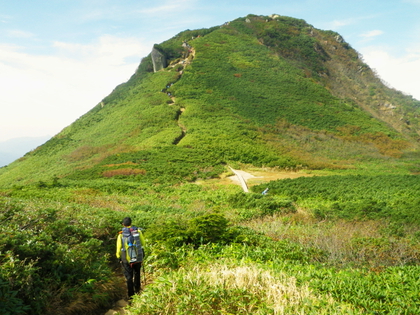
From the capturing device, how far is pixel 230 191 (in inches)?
866

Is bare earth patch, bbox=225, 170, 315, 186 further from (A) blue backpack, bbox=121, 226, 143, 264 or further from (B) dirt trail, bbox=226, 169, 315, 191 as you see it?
(A) blue backpack, bbox=121, 226, 143, 264

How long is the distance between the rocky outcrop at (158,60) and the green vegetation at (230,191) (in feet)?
6.30

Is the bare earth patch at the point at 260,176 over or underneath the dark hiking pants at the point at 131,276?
underneath

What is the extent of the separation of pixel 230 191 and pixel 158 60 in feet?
158

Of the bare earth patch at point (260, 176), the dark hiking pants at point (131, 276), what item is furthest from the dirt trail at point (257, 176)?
the dark hiking pants at point (131, 276)

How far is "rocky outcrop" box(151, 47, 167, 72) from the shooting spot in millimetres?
62312

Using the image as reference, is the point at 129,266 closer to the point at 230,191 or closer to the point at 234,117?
the point at 230,191

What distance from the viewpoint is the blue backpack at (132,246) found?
5742 millimetres

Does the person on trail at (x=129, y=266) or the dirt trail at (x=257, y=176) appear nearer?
the person on trail at (x=129, y=266)

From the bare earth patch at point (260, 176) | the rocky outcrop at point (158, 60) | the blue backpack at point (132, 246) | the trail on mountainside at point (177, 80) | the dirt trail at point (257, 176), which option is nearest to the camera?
the blue backpack at point (132, 246)

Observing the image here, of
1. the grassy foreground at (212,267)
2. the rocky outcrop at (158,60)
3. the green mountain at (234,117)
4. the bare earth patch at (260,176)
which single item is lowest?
the bare earth patch at (260,176)

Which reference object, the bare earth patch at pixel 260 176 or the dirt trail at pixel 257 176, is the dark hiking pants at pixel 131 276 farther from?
the bare earth patch at pixel 260 176

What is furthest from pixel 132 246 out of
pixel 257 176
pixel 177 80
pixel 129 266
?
pixel 177 80

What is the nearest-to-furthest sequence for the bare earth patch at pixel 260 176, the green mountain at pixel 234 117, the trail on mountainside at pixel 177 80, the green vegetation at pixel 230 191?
the green vegetation at pixel 230 191 → the bare earth patch at pixel 260 176 → the green mountain at pixel 234 117 → the trail on mountainside at pixel 177 80
